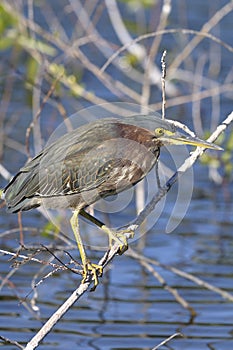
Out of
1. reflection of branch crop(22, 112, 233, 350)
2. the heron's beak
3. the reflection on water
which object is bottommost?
reflection of branch crop(22, 112, 233, 350)

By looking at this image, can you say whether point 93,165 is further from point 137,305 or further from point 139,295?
point 139,295

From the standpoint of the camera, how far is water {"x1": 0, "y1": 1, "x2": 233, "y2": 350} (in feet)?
21.0

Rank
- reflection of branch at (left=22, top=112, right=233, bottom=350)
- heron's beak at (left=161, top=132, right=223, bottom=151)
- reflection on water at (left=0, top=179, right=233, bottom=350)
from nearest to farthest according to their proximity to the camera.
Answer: reflection of branch at (left=22, top=112, right=233, bottom=350)
heron's beak at (left=161, top=132, right=223, bottom=151)
reflection on water at (left=0, top=179, right=233, bottom=350)

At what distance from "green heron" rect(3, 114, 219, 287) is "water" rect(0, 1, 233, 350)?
1.23 m

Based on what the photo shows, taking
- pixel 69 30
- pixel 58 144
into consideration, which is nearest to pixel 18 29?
pixel 58 144

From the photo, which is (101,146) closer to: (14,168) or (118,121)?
(118,121)

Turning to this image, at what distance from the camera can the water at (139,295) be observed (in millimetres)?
6395

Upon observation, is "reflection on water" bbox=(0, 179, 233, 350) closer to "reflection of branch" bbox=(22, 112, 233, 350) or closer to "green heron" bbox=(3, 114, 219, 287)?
"green heron" bbox=(3, 114, 219, 287)

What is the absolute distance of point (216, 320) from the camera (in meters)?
6.61

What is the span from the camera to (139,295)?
701cm

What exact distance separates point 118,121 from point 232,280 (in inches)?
113

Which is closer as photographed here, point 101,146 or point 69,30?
point 101,146

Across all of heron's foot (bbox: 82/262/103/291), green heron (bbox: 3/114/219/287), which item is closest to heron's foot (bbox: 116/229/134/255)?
green heron (bbox: 3/114/219/287)

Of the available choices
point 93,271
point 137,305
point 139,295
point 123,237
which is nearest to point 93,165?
point 123,237
